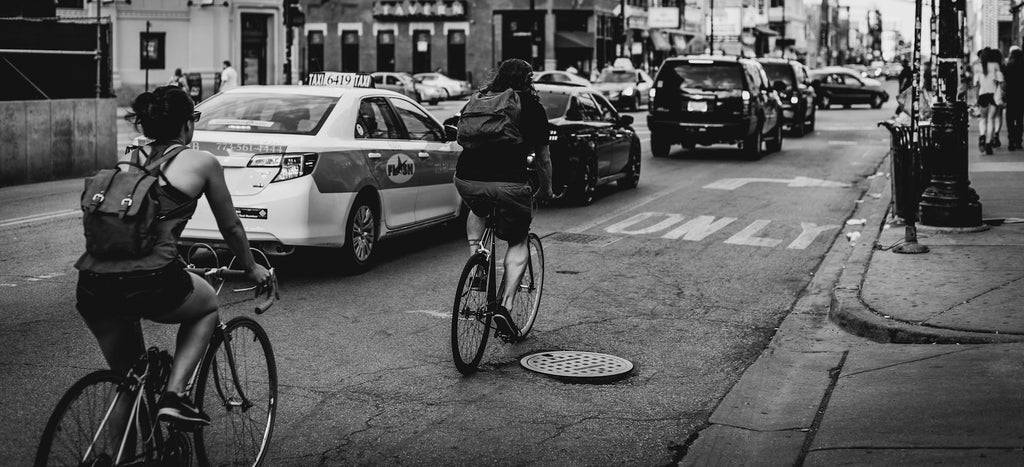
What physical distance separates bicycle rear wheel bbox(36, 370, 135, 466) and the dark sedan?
10618 mm

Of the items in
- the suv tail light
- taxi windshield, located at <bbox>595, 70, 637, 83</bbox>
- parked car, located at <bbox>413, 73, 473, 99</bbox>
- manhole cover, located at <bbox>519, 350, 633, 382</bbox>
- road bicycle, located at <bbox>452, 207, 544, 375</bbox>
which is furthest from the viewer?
parked car, located at <bbox>413, 73, 473, 99</bbox>

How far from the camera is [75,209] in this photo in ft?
46.4

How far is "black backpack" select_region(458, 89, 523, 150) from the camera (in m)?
6.87

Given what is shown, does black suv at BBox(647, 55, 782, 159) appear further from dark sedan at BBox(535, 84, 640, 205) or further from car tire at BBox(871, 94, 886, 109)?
car tire at BBox(871, 94, 886, 109)

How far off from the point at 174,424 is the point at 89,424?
311 millimetres

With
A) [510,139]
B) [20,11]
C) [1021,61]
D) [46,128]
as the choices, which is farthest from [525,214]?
[20,11]

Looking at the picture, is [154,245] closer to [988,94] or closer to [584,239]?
[584,239]

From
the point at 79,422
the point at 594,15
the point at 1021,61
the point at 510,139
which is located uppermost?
the point at 594,15

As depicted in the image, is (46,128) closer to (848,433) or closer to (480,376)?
(480,376)

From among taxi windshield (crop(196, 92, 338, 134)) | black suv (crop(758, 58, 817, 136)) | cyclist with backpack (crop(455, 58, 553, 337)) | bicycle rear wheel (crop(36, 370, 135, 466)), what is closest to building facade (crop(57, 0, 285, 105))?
black suv (crop(758, 58, 817, 136))

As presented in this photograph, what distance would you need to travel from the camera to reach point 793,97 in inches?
1176

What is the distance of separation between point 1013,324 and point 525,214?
123 inches

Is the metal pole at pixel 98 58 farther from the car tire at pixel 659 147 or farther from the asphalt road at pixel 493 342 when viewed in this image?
the car tire at pixel 659 147

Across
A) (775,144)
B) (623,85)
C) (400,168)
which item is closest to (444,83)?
(623,85)
